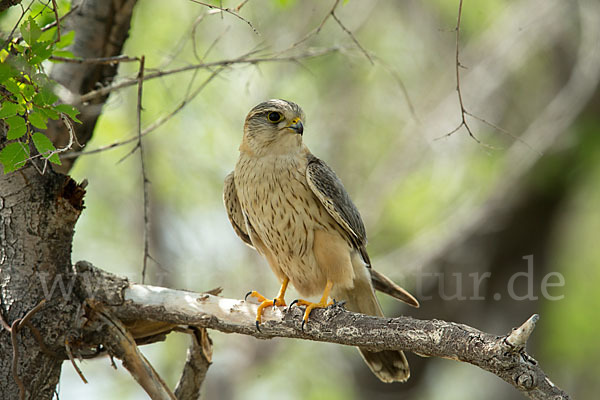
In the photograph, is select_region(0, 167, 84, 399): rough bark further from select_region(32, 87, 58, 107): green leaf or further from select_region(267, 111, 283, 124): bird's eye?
select_region(267, 111, 283, 124): bird's eye

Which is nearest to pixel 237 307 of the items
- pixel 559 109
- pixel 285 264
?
pixel 285 264

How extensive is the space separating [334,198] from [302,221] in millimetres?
233

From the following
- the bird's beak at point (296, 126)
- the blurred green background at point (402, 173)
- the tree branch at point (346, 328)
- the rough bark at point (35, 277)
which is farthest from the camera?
the blurred green background at point (402, 173)

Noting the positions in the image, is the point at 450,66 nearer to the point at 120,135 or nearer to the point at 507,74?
the point at 507,74

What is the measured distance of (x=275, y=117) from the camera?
3998 mm

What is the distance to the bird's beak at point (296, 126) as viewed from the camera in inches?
154

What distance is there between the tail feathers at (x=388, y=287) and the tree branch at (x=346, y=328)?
875 mm

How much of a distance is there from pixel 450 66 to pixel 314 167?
5.82 meters

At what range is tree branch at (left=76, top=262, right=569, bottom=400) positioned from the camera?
2.16 m

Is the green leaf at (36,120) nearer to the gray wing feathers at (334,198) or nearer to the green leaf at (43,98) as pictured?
the green leaf at (43,98)

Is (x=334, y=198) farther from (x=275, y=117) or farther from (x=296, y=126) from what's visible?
(x=275, y=117)

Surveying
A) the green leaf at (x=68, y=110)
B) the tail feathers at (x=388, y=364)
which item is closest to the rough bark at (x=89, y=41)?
the green leaf at (x=68, y=110)

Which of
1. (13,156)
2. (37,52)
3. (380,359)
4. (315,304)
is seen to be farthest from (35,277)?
(380,359)

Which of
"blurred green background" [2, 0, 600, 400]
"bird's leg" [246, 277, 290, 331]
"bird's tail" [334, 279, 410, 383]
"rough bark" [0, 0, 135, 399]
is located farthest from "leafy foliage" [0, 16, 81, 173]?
"blurred green background" [2, 0, 600, 400]
